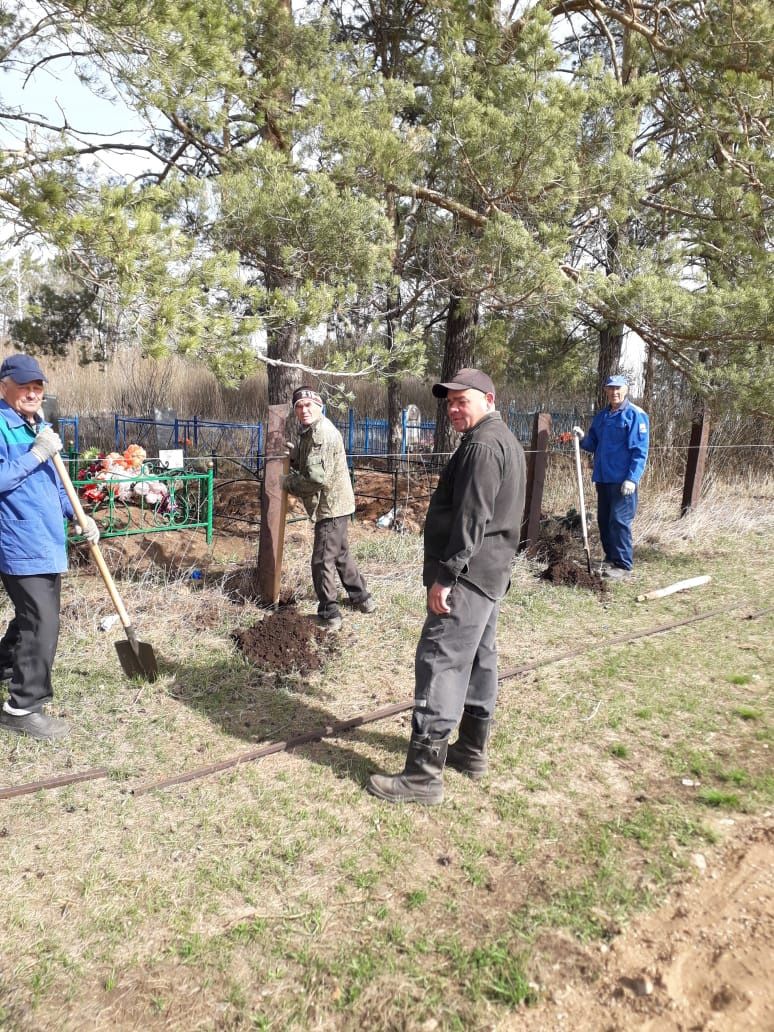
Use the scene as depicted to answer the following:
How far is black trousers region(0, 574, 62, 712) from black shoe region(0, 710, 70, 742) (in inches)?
2.0

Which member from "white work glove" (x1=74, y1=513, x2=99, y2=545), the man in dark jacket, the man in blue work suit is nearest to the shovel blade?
"white work glove" (x1=74, y1=513, x2=99, y2=545)

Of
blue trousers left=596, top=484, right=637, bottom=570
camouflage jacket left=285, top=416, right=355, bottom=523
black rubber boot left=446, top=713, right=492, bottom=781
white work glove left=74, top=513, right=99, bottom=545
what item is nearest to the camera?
black rubber boot left=446, top=713, right=492, bottom=781

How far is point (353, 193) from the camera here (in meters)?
6.57

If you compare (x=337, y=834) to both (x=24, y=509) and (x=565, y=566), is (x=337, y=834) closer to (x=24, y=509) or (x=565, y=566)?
(x=24, y=509)

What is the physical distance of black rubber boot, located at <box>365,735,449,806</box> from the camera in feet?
10.4

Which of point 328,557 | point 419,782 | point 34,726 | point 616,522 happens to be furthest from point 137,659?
point 616,522

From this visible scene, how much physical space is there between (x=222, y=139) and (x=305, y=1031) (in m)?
7.28

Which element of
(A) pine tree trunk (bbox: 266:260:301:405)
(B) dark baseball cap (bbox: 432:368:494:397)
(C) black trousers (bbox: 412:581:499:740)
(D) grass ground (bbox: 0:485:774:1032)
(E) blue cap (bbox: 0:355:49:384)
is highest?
(A) pine tree trunk (bbox: 266:260:301:405)

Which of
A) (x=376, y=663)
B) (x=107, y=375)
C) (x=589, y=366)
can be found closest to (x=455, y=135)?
(x=376, y=663)

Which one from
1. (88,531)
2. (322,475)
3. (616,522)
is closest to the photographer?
(88,531)

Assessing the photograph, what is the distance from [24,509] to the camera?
11.1ft

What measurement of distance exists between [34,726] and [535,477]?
16.7 feet

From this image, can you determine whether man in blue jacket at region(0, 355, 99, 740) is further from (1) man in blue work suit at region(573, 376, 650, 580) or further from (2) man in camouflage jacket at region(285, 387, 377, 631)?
(1) man in blue work suit at region(573, 376, 650, 580)

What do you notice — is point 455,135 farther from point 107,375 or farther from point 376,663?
point 107,375
